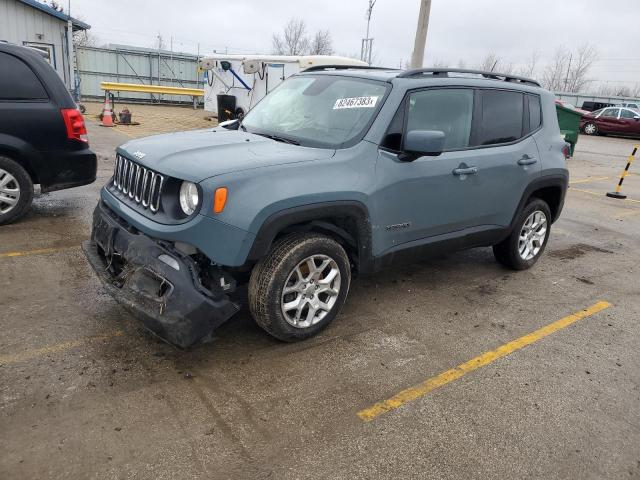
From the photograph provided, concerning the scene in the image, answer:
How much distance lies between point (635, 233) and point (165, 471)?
7.59 m

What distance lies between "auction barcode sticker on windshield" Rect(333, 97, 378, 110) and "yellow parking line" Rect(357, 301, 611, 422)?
1.99 meters

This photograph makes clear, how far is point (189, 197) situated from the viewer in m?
3.06

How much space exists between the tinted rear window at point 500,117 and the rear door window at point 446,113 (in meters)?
0.20

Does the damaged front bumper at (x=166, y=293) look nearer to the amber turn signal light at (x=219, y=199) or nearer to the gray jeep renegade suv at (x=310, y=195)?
the gray jeep renegade suv at (x=310, y=195)

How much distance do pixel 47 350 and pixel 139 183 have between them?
4.02 feet

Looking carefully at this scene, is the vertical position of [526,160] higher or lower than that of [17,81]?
lower

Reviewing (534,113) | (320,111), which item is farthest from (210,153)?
(534,113)

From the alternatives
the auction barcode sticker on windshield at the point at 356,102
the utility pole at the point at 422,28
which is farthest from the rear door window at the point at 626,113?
the auction barcode sticker on windshield at the point at 356,102

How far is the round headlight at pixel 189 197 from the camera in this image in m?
3.02

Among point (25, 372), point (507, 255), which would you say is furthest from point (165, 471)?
point (507, 255)

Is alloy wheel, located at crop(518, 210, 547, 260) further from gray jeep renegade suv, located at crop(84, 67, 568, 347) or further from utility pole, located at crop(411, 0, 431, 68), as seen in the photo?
utility pole, located at crop(411, 0, 431, 68)

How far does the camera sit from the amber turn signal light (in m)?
2.91

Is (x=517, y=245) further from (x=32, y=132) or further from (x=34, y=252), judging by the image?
(x=32, y=132)

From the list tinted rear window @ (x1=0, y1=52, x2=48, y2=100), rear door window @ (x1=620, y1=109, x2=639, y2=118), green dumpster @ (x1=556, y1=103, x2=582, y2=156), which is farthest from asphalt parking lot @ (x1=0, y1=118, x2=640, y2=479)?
rear door window @ (x1=620, y1=109, x2=639, y2=118)
